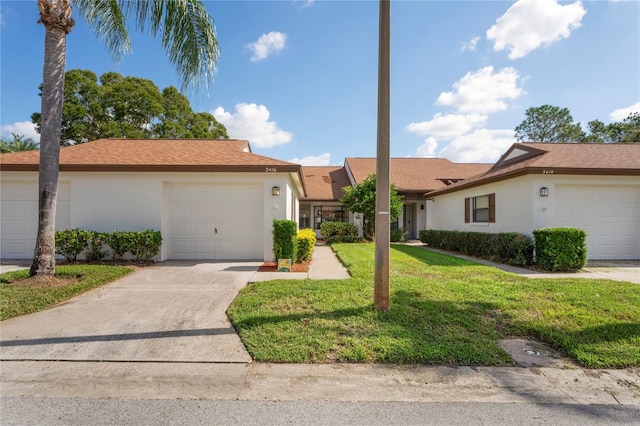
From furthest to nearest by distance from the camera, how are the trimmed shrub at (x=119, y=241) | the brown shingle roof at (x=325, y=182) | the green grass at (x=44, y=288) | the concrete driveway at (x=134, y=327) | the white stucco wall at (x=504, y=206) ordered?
the brown shingle roof at (x=325, y=182) < the white stucco wall at (x=504, y=206) < the trimmed shrub at (x=119, y=241) < the green grass at (x=44, y=288) < the concrete driveway at (x=134, y=327)

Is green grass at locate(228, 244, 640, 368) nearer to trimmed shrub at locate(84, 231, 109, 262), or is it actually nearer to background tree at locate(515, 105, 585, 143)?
trimmed shrub at locate(84, 231, 109, 262)

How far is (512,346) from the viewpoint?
3.77 metres

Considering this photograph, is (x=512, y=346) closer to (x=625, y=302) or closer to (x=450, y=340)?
(x=450, y=340)

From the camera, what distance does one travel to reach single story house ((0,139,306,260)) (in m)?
9.34

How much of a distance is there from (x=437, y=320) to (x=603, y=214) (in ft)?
31.5

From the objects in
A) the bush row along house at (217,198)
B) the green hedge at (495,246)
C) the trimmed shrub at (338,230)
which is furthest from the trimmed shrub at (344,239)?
the bush row along house at (217,198)

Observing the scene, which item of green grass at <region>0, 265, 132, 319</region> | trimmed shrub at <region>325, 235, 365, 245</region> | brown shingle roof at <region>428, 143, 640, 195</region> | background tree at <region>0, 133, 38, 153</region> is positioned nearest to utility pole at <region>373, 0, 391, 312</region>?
green grass at <region>0, 265, 132, 319</region>

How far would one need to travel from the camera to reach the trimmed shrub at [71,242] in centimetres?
862

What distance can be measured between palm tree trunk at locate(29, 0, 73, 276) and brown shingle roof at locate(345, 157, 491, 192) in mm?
15303

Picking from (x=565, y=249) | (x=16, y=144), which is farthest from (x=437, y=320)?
(x=16, y=144)

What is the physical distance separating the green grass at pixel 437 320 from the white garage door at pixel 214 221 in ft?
11.9

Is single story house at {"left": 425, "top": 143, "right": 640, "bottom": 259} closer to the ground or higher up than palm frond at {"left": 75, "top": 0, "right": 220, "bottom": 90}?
closer to the ground

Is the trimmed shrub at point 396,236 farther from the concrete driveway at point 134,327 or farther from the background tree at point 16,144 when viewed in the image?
the background tree at point 16,144

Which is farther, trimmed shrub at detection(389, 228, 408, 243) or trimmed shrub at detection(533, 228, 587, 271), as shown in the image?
trimmed shrub at detection(389, 228, 408, 243)
